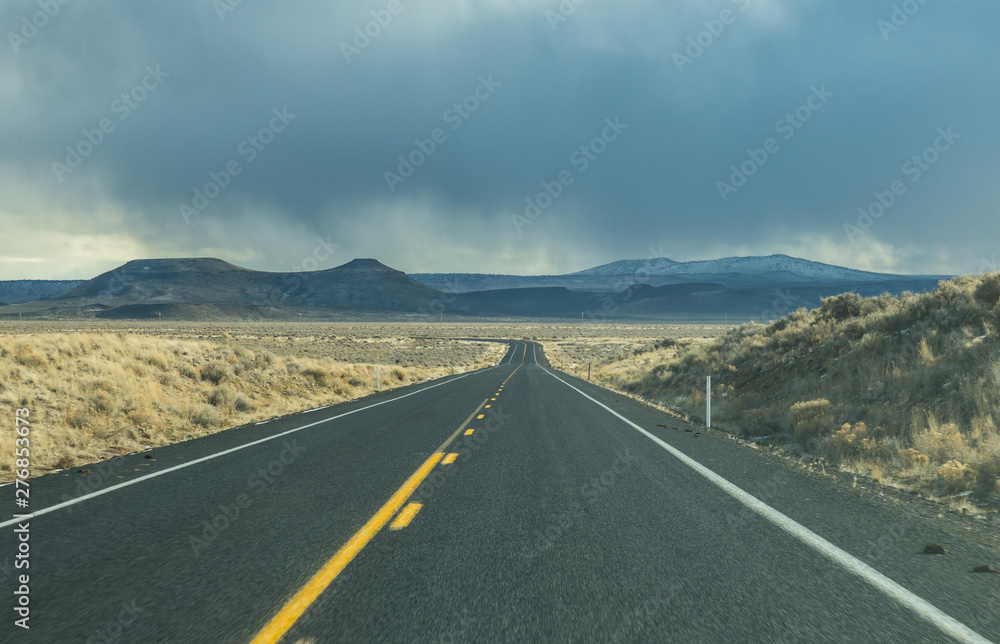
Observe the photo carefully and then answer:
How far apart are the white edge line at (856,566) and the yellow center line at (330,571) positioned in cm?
349

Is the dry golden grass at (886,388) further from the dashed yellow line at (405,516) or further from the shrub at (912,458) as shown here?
the dashed yellow line at (405,516)

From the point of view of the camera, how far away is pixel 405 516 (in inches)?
217

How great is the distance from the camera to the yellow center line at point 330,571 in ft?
10.8

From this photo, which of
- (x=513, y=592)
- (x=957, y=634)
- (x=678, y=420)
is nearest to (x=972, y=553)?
(x=957, y=634)

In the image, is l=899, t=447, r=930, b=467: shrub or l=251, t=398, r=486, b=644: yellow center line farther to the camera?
l=899, t=447, r=930, b=467: shrub

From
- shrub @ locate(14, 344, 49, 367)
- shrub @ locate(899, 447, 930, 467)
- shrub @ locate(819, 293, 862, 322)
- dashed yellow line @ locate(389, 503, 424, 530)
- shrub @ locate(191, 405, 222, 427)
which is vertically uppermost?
shrub @ locate(819, 293, 862, 322)

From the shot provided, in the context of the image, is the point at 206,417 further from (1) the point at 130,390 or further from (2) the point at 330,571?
(2) the point at 330,571

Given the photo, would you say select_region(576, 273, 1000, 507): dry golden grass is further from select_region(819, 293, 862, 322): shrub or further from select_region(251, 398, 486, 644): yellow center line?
select_region(251, 398, 486, 644): yellow center line

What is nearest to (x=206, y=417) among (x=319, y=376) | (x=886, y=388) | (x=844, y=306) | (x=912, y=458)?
(x=319, y=376)

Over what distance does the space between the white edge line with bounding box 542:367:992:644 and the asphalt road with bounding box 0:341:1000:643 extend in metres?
0.02

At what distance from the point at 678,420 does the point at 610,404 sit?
345cm

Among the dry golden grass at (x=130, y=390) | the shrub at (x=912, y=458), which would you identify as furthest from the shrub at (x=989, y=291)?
the dry golden grass at (x=130, y=390)

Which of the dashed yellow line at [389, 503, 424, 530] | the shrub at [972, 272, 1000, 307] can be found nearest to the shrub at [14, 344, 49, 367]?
the dashed yellow line at [389, 503, 424, 530]

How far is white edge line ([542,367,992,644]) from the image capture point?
333 centimetres
